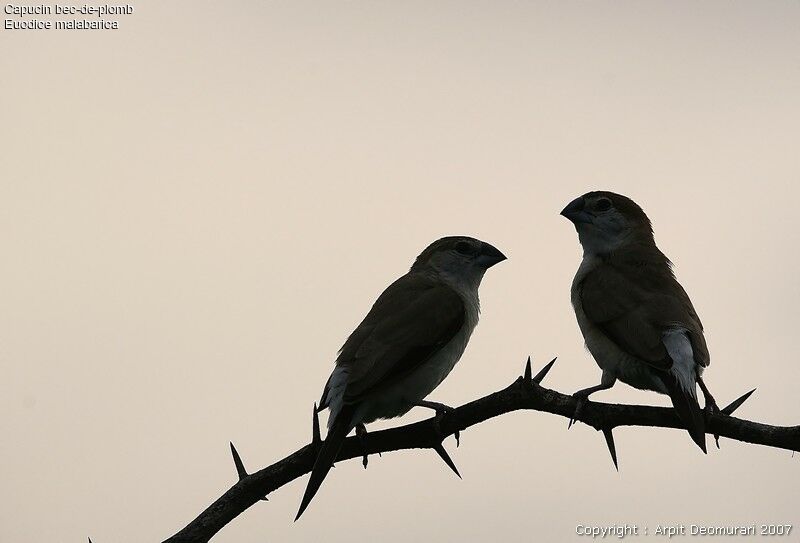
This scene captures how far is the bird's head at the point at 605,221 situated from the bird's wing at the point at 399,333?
1.45m

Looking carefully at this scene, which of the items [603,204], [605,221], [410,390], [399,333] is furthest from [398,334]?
[603,204]

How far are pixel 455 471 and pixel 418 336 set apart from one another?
8.33ft

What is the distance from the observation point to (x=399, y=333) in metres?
6.66

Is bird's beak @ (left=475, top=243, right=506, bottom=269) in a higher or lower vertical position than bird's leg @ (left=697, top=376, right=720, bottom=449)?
higher

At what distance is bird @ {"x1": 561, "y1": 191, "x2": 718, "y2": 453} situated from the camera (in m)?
5.95

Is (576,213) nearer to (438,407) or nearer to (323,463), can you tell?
(438,407)

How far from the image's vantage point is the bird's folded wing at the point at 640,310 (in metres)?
6.23

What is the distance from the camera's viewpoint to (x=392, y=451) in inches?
A: 181

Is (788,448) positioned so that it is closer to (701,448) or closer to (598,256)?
(701,448)

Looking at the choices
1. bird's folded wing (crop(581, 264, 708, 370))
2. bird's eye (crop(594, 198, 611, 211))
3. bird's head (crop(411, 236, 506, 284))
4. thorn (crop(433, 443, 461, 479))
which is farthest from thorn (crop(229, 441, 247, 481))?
bird's eye (crop(594, 198, 611, 211))

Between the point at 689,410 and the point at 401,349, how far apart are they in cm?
241

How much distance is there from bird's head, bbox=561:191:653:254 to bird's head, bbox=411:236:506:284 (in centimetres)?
77

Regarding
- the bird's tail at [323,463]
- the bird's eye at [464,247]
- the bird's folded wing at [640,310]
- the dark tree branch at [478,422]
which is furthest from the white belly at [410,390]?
the bird's eye at [464,247]

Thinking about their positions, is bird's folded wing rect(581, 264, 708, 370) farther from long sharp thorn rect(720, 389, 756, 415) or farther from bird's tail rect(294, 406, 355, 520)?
bird's tail rect(294, 406, 355, 520)
